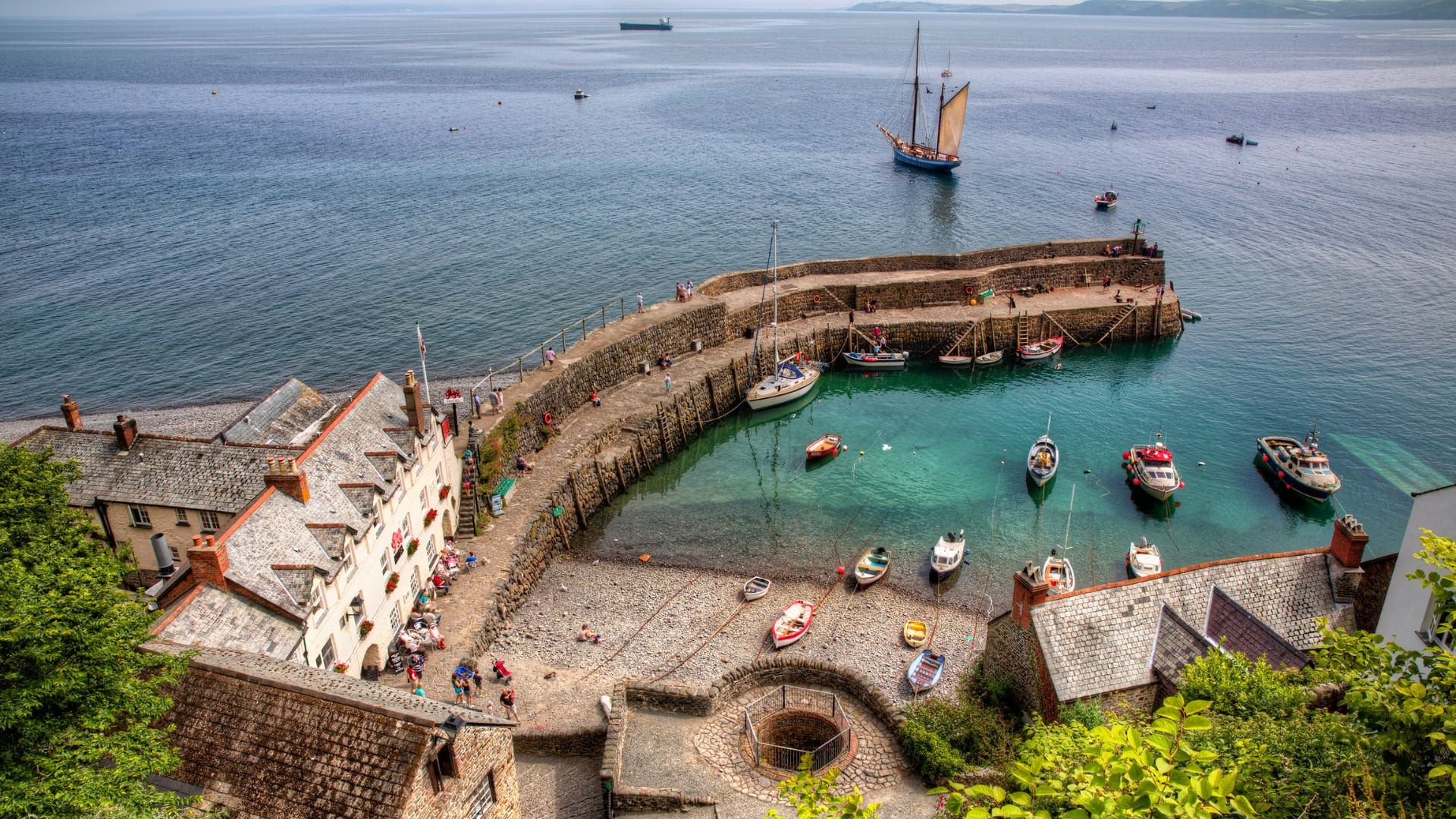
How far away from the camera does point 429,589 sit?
36.4 m

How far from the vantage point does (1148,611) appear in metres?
26.2

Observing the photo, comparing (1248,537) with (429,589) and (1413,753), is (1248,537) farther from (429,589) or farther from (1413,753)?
(429,589)

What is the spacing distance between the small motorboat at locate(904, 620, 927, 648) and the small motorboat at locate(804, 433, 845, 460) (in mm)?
17388

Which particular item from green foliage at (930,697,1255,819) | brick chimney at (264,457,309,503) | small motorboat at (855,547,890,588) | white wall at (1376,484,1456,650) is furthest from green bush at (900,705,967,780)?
brick chimney at (264,457,309,503)

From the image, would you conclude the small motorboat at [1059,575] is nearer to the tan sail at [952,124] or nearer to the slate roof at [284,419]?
the slate roof at [284,419]

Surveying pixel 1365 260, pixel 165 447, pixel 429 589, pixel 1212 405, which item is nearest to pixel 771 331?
pixel 1212 405

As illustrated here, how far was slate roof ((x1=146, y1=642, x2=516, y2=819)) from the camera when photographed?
1814 centimetres

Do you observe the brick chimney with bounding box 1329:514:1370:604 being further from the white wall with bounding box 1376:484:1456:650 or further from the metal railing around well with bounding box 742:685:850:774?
the metal railing around well with bounding box 742:685:850:774

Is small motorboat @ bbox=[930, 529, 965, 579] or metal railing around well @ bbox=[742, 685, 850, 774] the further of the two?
small motorboat @ bbox=[930, 529, 965, 579]

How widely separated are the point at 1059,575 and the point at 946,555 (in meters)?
5.16

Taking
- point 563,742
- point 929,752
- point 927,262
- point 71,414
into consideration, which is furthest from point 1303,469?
point 71,414

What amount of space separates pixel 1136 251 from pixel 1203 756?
7625cm

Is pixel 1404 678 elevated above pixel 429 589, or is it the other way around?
pixel 1404 678

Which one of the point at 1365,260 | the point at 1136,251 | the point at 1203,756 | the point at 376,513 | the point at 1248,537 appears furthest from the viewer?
the point at 1365,260
